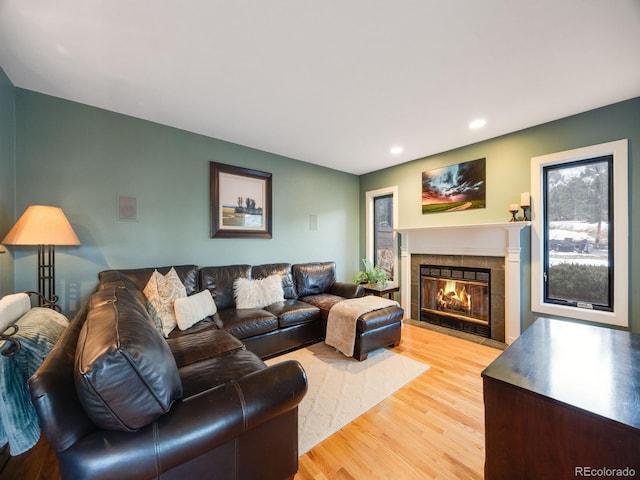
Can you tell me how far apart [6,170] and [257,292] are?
7.85 feet

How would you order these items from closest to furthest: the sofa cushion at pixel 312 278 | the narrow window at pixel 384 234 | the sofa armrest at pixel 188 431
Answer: the sofa armrest at pixel 188 431, the sofa cushion at pixel 312 278, the narrow window at pixel 384 234

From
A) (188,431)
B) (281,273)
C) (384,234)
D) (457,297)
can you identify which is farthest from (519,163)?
(188,431)

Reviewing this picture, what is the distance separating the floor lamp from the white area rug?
211 cm

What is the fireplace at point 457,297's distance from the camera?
3.39 metres

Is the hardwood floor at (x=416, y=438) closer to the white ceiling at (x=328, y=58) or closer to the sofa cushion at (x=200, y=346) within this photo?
the sofa cushion at (x=200, y=346)

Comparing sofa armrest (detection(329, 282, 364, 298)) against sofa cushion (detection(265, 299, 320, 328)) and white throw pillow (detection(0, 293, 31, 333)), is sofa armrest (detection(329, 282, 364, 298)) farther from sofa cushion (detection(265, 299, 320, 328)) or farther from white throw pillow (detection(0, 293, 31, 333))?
white throw pillow (detection(0, 293, 31, 333))

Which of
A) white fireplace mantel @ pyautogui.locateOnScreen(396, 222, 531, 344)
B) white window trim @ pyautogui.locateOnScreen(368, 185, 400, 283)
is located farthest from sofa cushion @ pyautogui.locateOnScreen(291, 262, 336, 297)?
white fireplace mantel @ pyautogui.locateOnScreen(396, 222, 531, 344)

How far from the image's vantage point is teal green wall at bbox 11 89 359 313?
2277 millimetres

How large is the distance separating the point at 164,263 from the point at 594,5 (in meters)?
4.06

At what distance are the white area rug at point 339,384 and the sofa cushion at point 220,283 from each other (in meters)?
0.88

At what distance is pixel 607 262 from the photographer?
259 centimetres

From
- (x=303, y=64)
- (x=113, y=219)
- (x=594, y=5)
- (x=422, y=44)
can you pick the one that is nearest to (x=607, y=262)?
(x=594, y=5)

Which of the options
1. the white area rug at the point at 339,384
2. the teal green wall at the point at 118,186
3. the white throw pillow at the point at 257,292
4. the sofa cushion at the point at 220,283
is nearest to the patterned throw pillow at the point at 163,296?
the sofa cushion at the point at 220,283

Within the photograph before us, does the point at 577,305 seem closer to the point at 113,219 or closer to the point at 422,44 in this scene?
the point at 422,44
